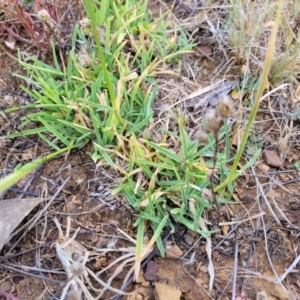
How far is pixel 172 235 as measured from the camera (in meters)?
1.26

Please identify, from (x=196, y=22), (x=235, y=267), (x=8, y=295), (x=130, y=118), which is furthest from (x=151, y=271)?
(x=196, y=22)

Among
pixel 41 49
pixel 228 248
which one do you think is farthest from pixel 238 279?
pixel 41 49

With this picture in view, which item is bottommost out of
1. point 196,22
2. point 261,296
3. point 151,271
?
point 261,296

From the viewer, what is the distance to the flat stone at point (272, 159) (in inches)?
54.2

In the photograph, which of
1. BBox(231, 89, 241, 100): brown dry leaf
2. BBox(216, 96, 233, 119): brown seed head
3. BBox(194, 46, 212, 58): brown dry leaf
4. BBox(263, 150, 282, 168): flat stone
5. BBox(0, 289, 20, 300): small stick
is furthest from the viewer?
BBox(194, 46, 212, 58): brown dry leaf

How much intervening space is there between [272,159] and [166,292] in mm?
567

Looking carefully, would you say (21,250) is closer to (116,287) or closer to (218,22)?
(116,287)

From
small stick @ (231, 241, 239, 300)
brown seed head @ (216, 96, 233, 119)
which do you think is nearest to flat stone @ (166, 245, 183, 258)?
small stick @ (231, 241, 239, 300)

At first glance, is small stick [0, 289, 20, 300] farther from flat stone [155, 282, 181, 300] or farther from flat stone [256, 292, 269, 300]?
flat stone [256, 292, 269, 300]

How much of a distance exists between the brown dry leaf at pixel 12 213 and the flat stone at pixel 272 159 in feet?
2.50

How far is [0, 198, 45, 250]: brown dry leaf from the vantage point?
125 cm

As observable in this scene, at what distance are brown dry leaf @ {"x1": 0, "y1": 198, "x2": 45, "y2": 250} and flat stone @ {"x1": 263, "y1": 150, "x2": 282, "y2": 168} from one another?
2.50 ft

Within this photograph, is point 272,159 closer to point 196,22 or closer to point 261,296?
point 261,296

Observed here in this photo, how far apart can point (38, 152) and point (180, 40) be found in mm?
695
